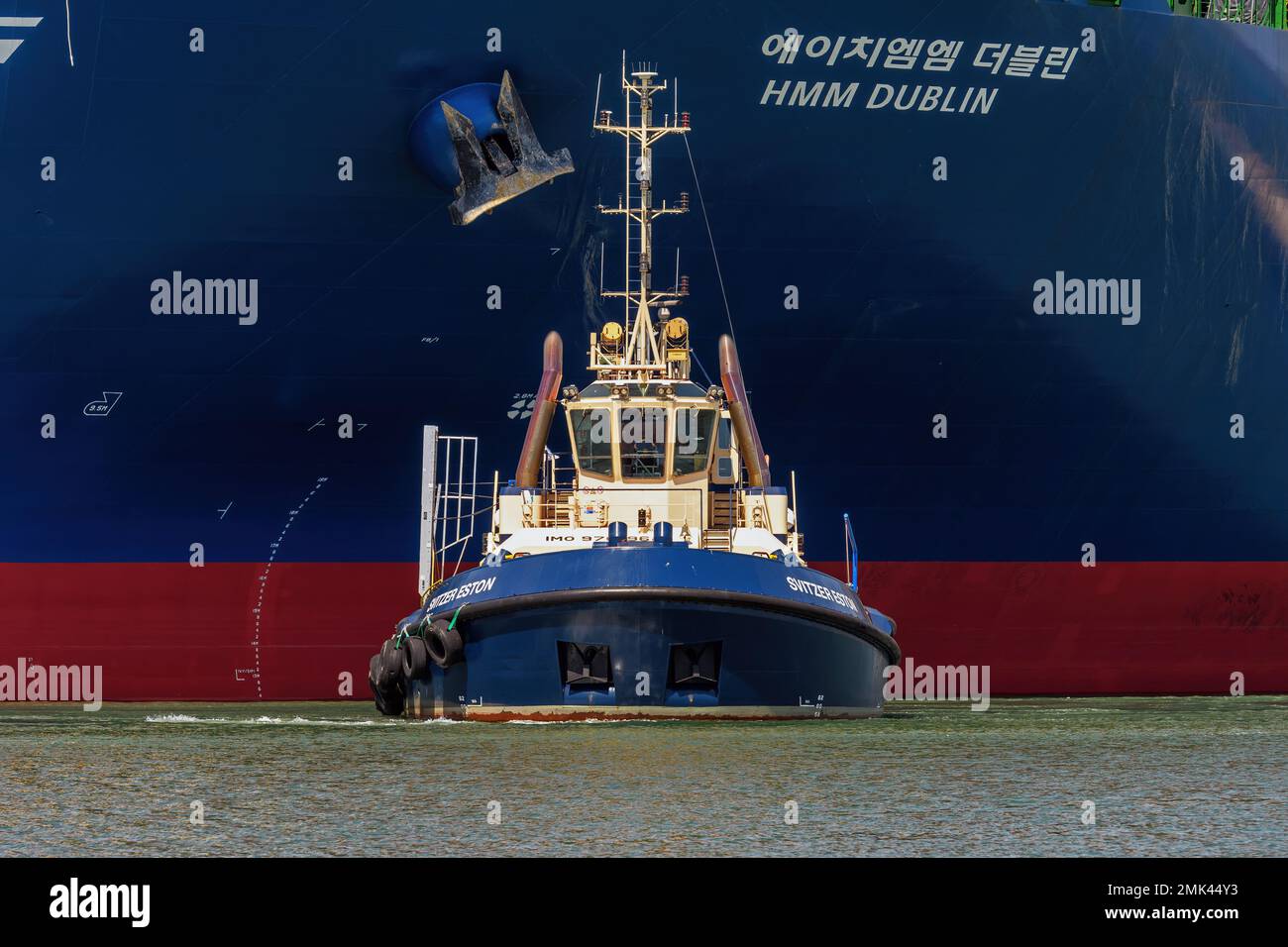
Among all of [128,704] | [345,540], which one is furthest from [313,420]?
[128,704]

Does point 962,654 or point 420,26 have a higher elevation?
point 420,26

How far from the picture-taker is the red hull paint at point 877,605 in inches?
1054

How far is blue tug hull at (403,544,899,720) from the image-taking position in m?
20.1

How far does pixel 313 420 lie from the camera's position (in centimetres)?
2719

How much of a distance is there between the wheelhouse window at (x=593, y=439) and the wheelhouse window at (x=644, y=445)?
186mm

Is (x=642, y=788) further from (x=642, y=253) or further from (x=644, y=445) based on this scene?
(x=642, y=253)

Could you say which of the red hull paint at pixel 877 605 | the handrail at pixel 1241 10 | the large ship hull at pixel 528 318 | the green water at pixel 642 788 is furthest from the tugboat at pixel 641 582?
the handrail at pixel 1241 10

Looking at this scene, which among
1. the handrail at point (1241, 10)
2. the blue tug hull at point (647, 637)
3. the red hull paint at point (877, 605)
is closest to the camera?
the blue tug hull at point (647, 637)

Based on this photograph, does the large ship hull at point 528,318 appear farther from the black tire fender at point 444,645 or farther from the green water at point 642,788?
the black tire fender at point 444,645

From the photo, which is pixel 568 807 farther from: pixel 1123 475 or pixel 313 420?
pixel 1123 475

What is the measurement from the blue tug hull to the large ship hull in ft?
22.2

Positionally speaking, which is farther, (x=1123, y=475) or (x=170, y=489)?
(x=1123, y=475)
